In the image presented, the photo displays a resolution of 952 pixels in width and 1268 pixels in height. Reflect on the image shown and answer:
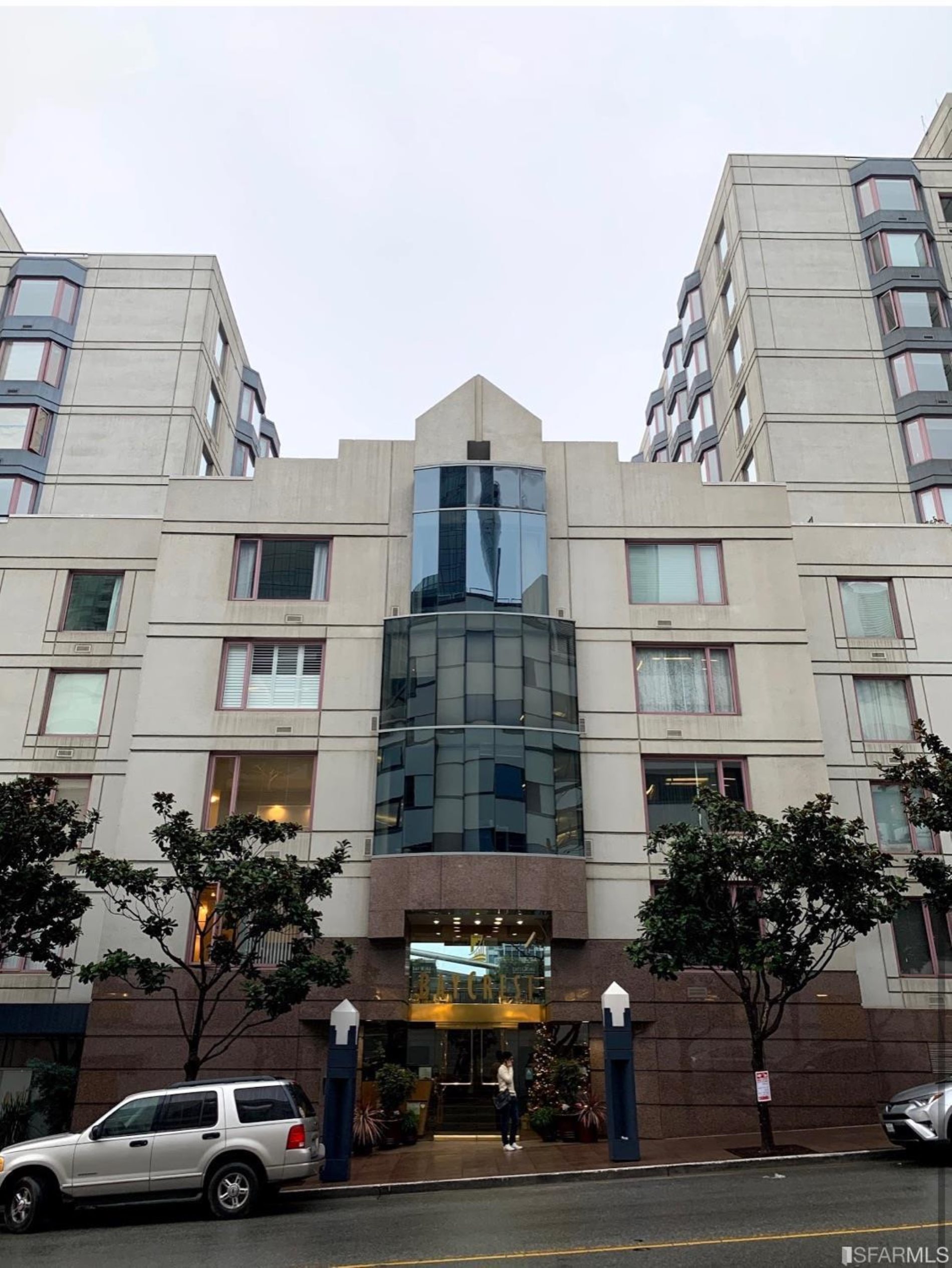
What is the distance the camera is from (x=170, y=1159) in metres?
14.0

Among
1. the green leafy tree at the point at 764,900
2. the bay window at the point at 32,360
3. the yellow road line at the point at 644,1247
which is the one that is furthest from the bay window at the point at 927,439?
the bay window at the point at 32,360

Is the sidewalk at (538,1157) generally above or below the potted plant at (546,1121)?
below

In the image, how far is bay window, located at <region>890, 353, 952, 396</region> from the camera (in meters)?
37.3

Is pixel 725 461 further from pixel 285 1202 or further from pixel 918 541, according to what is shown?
pixel 285 1202

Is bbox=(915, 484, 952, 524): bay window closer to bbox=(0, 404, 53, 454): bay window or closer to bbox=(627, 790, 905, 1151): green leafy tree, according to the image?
bbox=(627, 790, 905, 1151): green leafy tree

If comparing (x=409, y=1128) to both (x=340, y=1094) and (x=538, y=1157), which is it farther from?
(x=340, y=1094)

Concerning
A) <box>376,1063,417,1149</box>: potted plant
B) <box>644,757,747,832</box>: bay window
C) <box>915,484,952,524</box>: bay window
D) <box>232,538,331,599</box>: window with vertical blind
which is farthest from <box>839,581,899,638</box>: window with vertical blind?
<box>376,1063,417,1149</box>: potted plant

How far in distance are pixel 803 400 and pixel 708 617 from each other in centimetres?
1549

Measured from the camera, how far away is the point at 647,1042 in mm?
22031

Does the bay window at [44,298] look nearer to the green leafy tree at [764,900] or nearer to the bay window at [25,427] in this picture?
the bay window at [25,427]

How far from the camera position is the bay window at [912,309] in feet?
126

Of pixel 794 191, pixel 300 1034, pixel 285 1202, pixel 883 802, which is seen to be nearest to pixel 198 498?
pixel 300 1034

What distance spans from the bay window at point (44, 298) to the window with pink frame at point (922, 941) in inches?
1506

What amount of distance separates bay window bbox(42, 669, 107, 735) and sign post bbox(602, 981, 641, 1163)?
1551 cm
